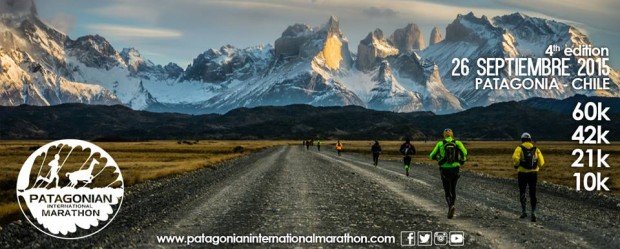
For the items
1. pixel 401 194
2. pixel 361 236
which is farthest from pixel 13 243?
pixel 401 194

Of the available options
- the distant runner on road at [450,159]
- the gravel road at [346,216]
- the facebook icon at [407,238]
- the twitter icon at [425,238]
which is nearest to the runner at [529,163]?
the gravel road at [346,216]

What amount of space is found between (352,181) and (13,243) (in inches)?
938

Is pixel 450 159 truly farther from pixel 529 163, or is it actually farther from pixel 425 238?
pixel 425 238

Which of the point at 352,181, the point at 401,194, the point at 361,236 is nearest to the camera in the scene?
the point at 361,236

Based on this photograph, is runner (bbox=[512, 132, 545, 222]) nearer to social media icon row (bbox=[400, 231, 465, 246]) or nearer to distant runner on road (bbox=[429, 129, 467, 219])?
distant runner on road (bbox=[429, 129, 467, 219])

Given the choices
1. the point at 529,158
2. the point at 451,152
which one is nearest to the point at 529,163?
the point at 529,158

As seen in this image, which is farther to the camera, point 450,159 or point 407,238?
point 450,159

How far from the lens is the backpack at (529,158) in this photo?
21.9 meters

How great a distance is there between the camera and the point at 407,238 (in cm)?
1689

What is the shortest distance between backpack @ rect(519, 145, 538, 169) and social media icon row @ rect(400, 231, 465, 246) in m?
5.38

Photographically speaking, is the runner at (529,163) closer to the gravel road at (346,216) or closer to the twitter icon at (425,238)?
the gravel road at (346,216)

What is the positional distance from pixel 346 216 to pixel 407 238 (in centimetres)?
474

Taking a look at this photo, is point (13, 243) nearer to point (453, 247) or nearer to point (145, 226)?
point (145, 226)

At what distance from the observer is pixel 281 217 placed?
2111 centimetres
